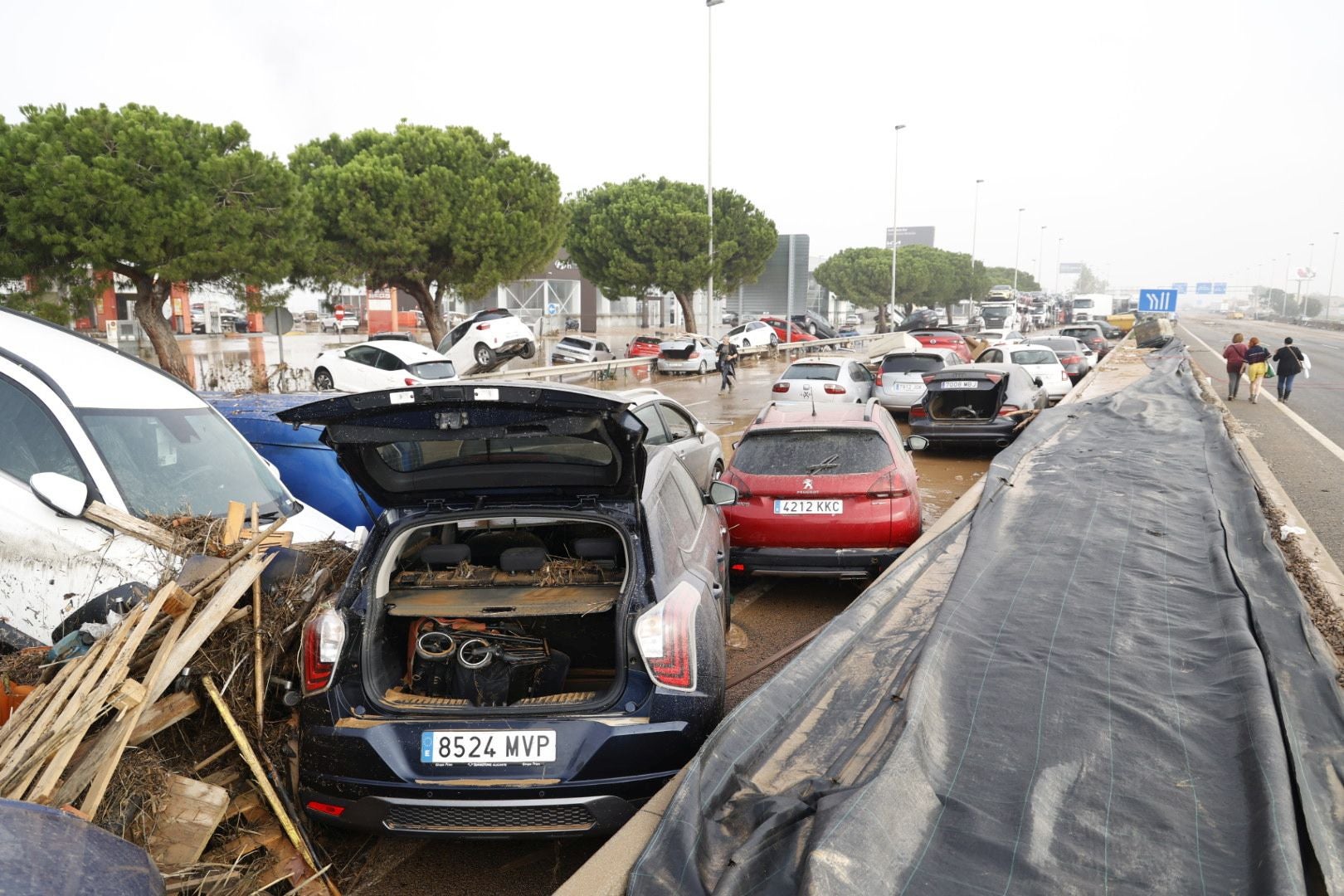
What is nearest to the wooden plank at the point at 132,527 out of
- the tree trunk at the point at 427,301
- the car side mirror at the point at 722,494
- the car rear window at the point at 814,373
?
the car side mirror at the point at 722,494

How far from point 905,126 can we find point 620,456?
58.2m

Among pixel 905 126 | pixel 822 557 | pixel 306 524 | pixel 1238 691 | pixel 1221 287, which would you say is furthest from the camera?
pixel 1221 287

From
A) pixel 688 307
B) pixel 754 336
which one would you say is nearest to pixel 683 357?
pixel 754 336

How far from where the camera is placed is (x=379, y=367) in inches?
833

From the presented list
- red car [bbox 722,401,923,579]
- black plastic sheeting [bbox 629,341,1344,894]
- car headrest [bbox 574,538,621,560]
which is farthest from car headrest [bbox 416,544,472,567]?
red car [bbox 722,401,923,579]

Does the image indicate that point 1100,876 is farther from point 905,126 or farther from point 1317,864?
point 905,126

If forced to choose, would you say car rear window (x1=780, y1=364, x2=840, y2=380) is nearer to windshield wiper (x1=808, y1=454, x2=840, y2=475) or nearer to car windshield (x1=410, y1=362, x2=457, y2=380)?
car windshield (x1=410, y1=362, x2=457, y2=380)

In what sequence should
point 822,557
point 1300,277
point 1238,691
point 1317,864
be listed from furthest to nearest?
point 1300,277 → point 822,557 → point 1238,691 → point 1317,864

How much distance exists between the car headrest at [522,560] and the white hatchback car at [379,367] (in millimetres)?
16482

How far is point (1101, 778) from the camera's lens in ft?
10.0

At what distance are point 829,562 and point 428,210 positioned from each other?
25320 millimetres

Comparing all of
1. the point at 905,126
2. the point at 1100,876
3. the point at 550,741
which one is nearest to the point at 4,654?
the point at 550,741

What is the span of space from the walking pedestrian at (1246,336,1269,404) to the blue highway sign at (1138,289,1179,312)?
4564cm

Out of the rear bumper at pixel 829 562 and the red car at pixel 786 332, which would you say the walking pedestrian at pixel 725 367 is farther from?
the rear bumper at pixel 829 562
